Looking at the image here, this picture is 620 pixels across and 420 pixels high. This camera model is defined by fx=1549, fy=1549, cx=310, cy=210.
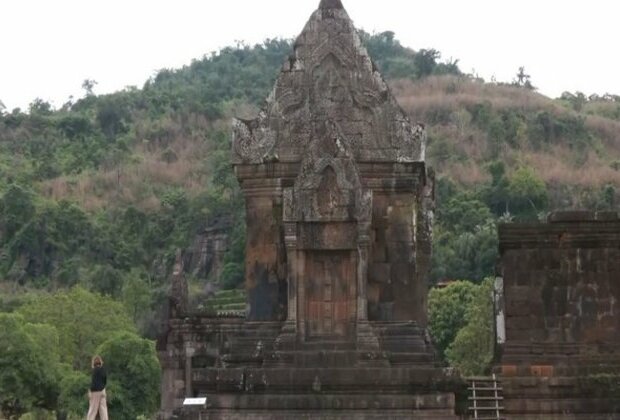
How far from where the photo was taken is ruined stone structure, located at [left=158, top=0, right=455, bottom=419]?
21.3 m

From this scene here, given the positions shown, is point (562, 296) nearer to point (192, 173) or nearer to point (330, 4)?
point (330, 4)

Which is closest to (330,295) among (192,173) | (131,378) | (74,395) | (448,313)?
(131,378)

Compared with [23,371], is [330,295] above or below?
above

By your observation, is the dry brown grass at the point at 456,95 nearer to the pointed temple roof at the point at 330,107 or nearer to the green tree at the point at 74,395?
the green tree at the point at 74,395

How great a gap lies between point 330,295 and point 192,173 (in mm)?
141204

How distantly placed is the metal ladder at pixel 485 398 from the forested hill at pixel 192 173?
217 ft

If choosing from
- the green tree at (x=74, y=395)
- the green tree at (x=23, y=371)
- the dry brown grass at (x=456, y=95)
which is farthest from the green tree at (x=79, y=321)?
the dry brown grass at (x=456, y=95)

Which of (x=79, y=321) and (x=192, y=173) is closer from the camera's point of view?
(x=79, y=321)

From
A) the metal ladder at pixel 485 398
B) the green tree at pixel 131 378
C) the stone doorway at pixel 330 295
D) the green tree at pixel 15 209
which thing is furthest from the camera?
the green tree at pixel 15 209

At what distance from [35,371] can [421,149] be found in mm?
38156

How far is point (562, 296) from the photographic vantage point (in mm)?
23203

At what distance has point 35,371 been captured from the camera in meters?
58.8

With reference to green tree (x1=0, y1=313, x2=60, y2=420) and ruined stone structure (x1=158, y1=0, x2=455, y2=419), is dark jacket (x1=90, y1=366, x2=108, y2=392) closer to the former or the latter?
ruined stone structure (x1=158, y1=0, x2=455, y2=419)

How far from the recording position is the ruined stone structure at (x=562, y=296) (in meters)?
22.8
